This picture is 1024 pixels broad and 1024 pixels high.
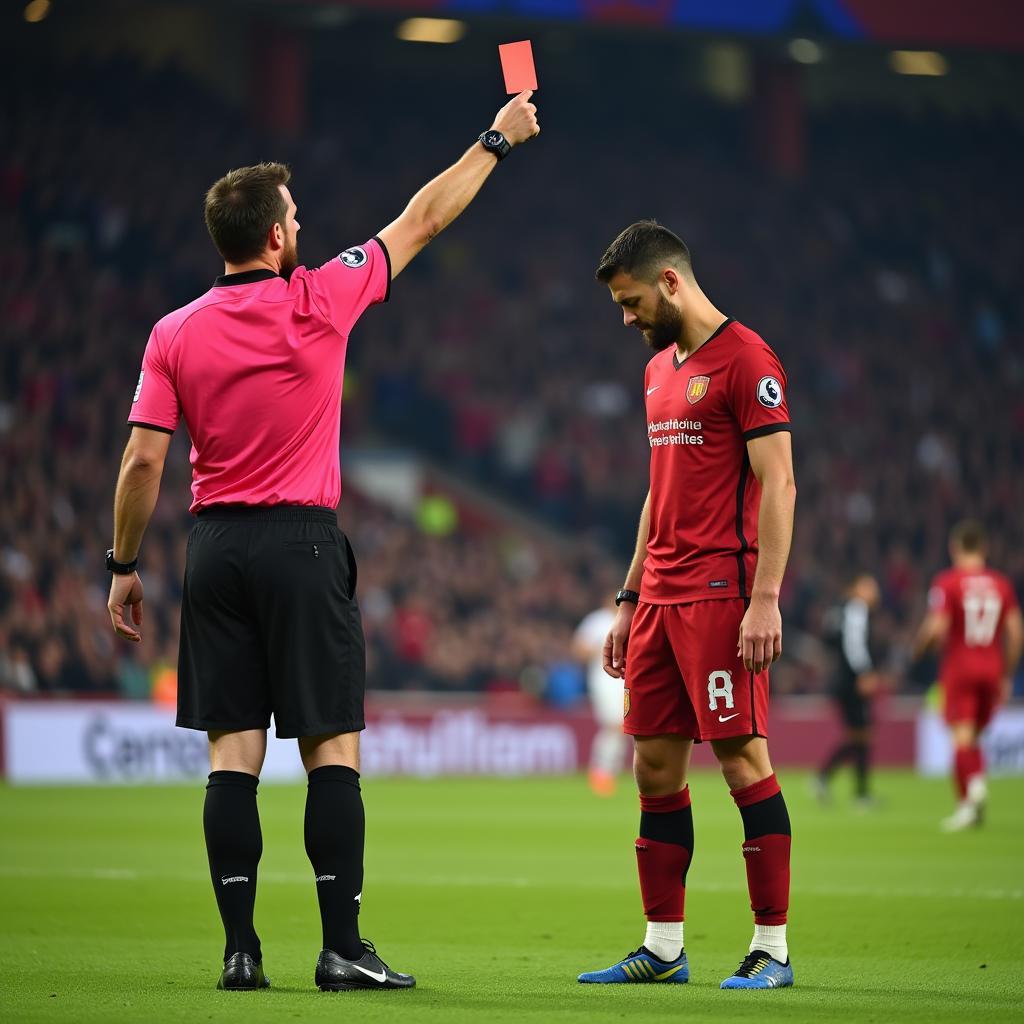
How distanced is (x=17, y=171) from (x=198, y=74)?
6.14 meters

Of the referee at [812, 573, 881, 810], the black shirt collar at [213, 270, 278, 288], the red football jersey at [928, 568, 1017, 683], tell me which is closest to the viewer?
the black shirt collar at [213, 270, 278, 288]

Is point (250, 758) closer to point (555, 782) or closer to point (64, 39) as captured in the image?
point (555, 782)

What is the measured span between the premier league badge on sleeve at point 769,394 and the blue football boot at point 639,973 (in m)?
1.92

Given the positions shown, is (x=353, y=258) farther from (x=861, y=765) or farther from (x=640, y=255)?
(x=861, y=765)

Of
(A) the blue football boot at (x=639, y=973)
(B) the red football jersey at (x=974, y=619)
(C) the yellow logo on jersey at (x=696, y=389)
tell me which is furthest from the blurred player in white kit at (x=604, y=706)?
(C) the yellow logo on jersey at (x=696, y=389)

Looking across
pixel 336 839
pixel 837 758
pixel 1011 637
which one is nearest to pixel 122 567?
pixel 336 839

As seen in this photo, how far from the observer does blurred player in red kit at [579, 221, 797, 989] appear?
20.7 feet

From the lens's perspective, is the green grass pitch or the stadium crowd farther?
the stadium crowd

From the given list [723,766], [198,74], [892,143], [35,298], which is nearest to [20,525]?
[35,298]

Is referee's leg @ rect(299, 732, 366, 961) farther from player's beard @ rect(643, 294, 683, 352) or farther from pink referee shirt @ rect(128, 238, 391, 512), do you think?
player's beard @ rect(643, 294, 683, 352)

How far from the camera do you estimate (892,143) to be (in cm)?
3997

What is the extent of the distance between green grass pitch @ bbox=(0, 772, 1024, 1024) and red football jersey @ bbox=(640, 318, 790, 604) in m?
1.36

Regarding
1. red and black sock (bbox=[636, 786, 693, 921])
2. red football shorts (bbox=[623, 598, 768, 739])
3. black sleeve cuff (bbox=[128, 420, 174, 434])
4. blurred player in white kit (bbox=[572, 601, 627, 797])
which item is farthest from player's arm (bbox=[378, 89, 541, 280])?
blurred player in white kit (bbox=[572, 601, 627, 797])

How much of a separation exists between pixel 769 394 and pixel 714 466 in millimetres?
315
